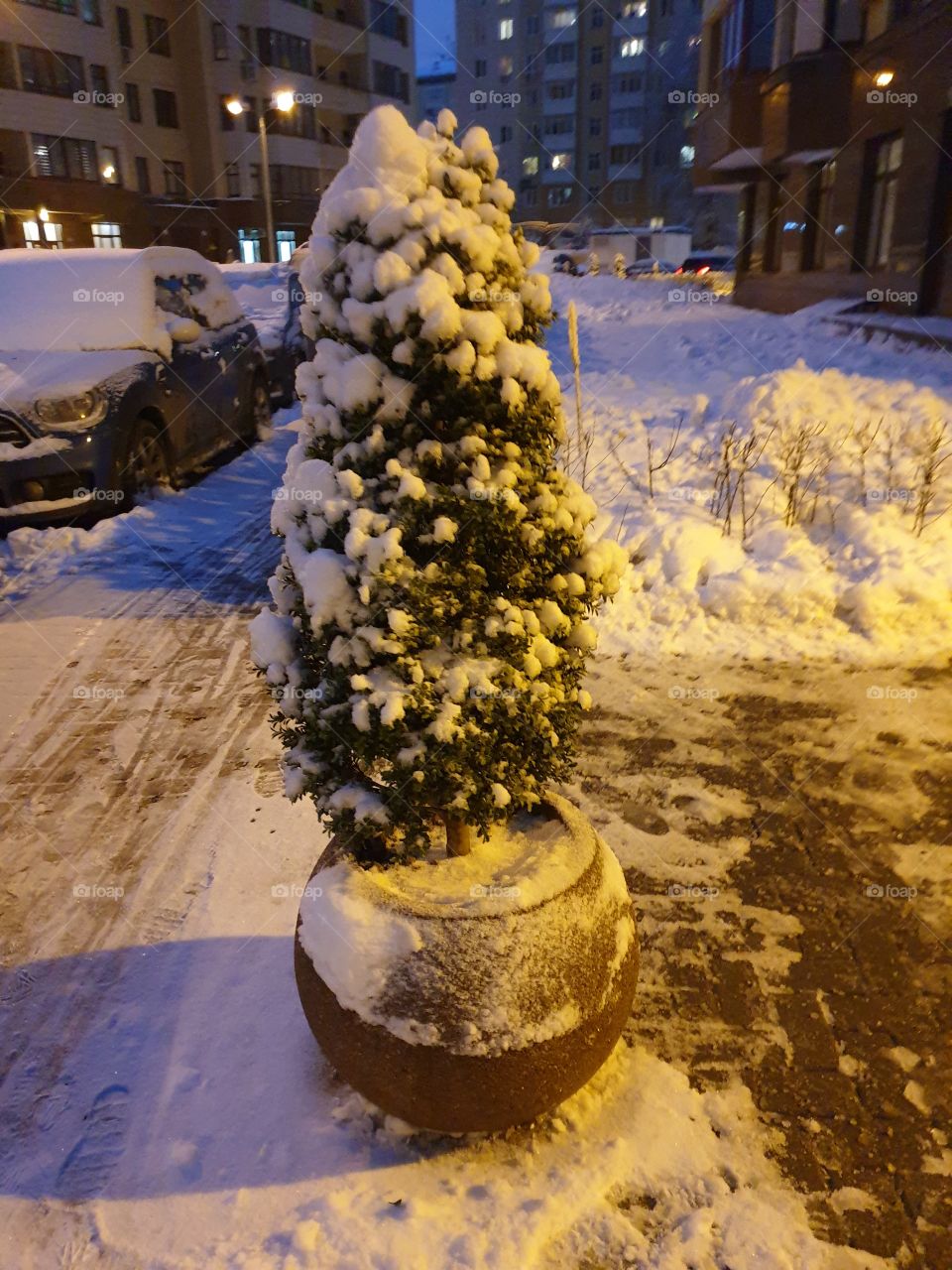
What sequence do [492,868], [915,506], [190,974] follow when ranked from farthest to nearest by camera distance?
1. [915,506]
2. [190,974]
3. [492,868]

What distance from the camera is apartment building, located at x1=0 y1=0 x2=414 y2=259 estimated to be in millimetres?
38688

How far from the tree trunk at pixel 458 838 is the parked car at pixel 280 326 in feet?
10.8

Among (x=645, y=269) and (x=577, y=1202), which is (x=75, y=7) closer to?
(x=645, y=269)

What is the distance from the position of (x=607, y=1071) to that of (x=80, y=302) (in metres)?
8.76

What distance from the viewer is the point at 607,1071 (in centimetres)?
299

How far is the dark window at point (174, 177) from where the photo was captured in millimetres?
46562

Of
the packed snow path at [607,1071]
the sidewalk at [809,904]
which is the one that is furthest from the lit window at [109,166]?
the sidewalk at [809,904]

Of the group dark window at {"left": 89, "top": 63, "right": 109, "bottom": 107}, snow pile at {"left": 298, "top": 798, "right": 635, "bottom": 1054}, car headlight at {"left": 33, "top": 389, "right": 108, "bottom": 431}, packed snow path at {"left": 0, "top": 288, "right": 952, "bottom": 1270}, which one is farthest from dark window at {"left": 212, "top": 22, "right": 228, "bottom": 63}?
snow pile at {"left": 298, "top": 798, "right": 635, "bottom": 1054}

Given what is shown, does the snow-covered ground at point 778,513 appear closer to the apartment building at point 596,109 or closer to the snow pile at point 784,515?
the snow pile at point 784,515

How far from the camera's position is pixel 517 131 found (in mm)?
72750

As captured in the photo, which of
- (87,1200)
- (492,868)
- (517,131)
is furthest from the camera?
(517,131)

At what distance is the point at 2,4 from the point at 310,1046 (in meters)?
47.0

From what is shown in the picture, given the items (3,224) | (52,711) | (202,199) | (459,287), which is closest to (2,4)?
(3,224)

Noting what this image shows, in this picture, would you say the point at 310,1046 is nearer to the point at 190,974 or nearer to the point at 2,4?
the point at 190,974
